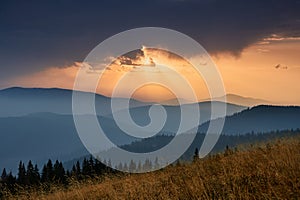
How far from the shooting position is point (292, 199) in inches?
229

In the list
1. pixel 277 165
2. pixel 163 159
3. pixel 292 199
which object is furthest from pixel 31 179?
pixel 292 199

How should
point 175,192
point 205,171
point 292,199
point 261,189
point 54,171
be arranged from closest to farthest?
point 292,199 < point 261,189 < point 175,192 < point 205,171 < point 54,171

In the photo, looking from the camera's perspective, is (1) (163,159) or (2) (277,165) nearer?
(2) (277,165)

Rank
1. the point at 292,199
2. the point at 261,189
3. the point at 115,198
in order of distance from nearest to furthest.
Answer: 1. the point at 292,199
2. the point at 261,189
3. the point at 115,198

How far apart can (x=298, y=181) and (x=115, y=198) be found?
4221 mm

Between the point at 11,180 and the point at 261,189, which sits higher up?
the point at 261,189

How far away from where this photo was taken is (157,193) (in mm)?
8445

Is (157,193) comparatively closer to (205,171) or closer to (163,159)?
(205,171)

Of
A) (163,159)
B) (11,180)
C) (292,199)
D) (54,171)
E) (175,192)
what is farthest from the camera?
(54,171)

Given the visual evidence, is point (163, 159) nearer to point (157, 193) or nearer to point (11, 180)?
point (157, 193)

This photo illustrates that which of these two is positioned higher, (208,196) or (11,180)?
(208,196)

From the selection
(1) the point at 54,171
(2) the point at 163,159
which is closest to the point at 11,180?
(1) the point at 54,171

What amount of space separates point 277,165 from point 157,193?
2.85 m

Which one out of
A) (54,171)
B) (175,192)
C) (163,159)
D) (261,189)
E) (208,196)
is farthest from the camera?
(54,171)
